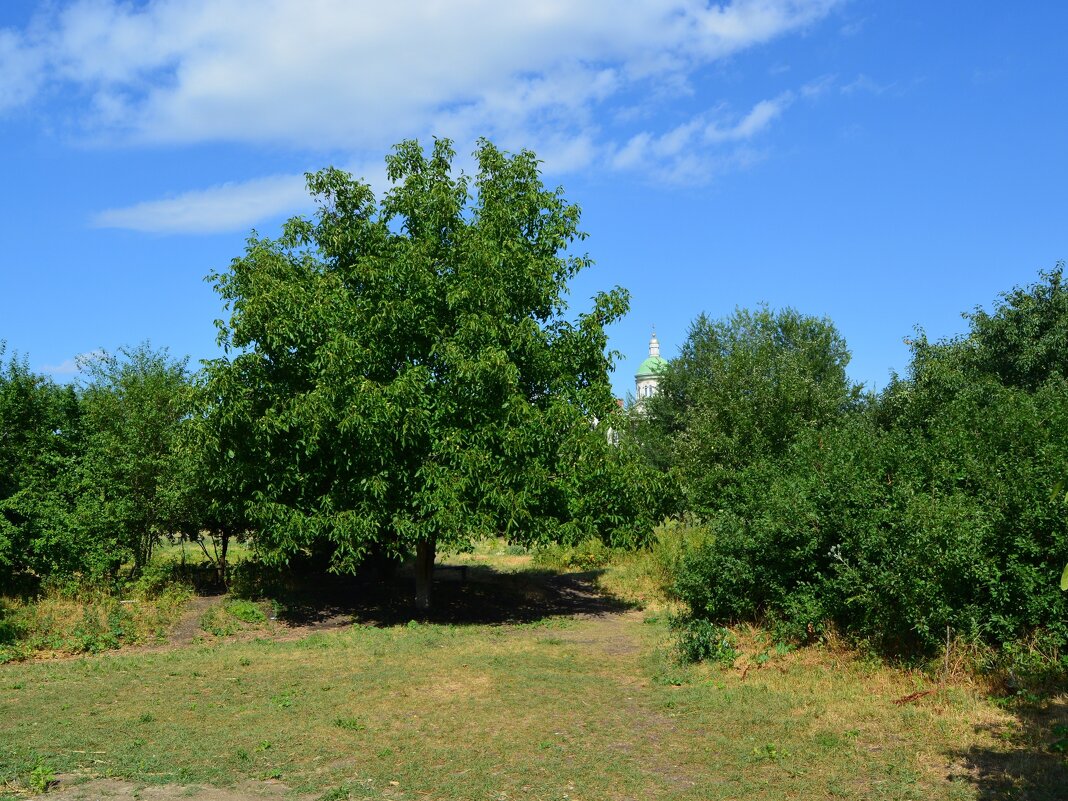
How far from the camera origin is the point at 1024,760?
7.91 meters

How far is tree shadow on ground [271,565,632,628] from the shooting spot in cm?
1853

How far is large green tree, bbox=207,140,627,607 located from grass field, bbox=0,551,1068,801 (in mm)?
2558

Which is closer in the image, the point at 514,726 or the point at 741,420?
the point at 514,726

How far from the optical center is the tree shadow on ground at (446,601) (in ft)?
60.8

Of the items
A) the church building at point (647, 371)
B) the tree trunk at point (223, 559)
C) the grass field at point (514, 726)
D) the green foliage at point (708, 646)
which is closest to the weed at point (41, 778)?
the grass field at point (514, 726)

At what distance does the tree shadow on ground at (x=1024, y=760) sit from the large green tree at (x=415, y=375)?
8.42m

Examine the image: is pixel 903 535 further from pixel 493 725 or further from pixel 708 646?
pixel 493 725

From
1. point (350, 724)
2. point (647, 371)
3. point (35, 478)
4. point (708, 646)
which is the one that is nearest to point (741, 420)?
point (708, 646)

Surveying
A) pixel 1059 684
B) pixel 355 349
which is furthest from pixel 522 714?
pixel 355 349

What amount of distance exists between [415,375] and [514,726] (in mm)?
7378

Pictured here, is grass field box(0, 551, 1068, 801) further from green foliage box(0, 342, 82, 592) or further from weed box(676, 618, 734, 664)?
green foliage box(0, 342, 82, 592)

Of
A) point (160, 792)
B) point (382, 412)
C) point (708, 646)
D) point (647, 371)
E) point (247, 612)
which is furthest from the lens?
point (647, 371)

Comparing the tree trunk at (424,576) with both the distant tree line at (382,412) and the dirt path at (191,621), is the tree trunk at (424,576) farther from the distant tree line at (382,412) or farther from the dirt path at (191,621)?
the dirt path at (191,621)

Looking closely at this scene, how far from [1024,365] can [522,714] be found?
22864mm
